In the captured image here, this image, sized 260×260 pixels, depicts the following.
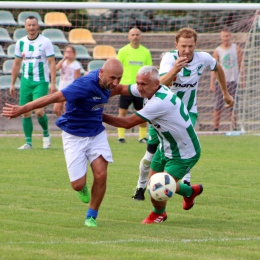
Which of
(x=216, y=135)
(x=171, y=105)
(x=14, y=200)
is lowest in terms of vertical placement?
(x=216, y=135)

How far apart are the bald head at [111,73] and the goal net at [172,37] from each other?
37.5 ft

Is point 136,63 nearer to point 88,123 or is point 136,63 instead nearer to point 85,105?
point 88,123

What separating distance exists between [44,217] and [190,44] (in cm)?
271

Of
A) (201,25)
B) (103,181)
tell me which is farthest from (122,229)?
(201,25)

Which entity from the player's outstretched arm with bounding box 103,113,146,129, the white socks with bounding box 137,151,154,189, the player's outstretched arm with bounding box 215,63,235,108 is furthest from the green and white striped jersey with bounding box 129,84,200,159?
the player's outstretched arm with bounding box 215,63,235,108

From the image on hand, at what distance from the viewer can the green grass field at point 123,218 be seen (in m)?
6.34

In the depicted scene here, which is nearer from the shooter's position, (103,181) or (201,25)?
(103,181)

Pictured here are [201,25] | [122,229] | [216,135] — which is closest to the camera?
[122,229]

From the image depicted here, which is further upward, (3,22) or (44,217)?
(3,22)

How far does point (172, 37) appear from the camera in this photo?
67.1ft

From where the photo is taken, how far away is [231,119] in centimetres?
1934

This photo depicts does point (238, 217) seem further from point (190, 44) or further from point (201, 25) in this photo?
point (201, 25)

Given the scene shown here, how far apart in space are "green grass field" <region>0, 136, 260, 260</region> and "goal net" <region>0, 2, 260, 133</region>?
6099 mm

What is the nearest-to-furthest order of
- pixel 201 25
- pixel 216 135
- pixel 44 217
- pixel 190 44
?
1. pixel 44 217
2. pixel 190 44
3. pixel 216 135
4. pixel 201 25
